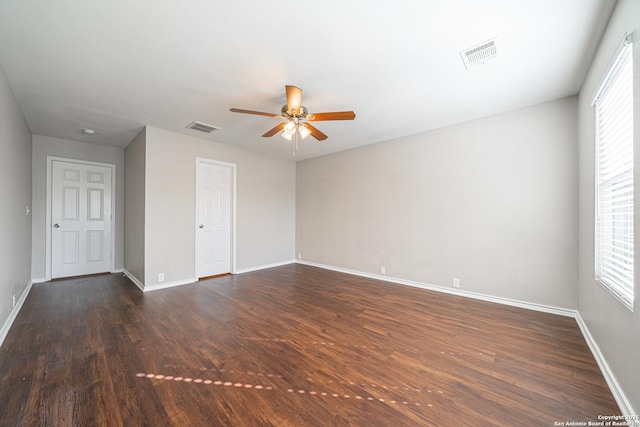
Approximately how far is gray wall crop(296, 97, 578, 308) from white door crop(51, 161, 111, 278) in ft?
15.4

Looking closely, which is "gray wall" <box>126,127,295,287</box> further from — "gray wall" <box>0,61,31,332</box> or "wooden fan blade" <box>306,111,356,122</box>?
"wooden fan blade" <box>306,111,356,122</box>

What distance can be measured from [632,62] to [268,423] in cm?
304

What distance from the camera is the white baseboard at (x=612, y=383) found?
1409 mm

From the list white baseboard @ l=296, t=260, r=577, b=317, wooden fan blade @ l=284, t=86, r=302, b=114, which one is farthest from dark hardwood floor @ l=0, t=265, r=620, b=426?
wooden fan blade @ l=284, t=86, r=302, b=114

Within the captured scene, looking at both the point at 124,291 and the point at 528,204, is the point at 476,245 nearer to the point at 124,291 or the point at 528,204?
the point at 528,204

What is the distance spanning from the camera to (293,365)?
76.9 inches

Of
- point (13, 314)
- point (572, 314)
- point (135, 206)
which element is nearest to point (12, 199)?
point (13, 314)

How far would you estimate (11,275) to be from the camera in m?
2.70

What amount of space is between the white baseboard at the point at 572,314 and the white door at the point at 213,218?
2.03 metres

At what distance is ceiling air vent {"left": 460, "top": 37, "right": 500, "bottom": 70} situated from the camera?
1.99m

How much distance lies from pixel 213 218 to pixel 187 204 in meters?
0.56

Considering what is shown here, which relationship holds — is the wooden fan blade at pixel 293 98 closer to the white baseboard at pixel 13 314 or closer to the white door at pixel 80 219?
the white baseboard at pixel 13 314

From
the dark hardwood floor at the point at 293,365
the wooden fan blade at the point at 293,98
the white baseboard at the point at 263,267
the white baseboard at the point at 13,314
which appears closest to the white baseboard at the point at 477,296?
the dark hardwood floor at the point at 293,365

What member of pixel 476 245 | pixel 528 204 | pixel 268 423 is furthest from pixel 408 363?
pixel 528 204
